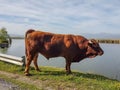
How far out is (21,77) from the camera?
15.4m

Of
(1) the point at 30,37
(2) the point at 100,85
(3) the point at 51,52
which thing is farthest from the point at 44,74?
(2) the point at 100,85

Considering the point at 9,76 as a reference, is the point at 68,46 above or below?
above

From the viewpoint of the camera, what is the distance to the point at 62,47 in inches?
626

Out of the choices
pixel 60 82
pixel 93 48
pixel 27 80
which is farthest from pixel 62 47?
pixel 27 80

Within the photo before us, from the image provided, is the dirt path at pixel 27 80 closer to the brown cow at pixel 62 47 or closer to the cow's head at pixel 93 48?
the brown cow at pixel 62 47

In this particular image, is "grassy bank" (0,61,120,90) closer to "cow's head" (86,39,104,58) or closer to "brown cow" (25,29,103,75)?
"brown cow" (25,29,103,75)

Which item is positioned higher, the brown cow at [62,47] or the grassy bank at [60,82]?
→ the brown cow at [62,47]

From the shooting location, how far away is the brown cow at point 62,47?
15867mm

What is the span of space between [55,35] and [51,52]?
107cm

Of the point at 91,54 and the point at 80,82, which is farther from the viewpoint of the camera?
the point at 91,54

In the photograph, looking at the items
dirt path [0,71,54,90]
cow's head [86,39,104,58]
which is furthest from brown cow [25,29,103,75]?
dirt path [0,71,54,90]

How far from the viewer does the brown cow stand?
15.9 meters

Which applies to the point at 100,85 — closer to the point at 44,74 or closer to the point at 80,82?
the point at 80,82

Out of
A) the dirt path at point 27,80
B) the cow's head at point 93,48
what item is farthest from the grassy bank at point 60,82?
the cow's head at point 93,48
